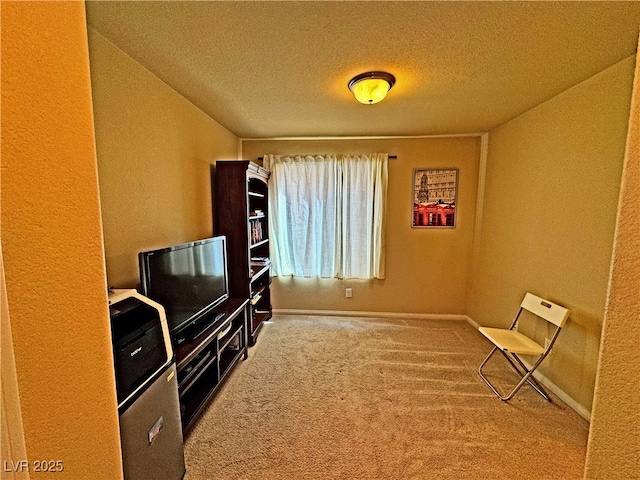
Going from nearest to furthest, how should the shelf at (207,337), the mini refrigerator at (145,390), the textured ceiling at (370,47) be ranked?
the mini refrigerator at (145,390) → the textured ceiling at (370,47) → the shelf at (207,337)

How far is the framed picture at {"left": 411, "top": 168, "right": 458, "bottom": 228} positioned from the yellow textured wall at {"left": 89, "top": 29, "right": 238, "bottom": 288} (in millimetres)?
2478

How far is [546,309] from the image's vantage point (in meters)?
2.10

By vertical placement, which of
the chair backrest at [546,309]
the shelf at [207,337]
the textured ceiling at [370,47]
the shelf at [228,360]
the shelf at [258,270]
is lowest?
the shelf at [228,360]

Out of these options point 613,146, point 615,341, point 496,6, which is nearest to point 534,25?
point 496,6

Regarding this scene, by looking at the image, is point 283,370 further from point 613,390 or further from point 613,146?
point 613,146

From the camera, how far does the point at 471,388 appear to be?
84.5 inches

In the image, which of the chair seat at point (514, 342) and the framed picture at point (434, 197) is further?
the framed picture at point (434, 197)

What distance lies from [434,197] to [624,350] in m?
3.06

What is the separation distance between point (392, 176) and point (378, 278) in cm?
130

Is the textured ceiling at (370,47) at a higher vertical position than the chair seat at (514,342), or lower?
higher

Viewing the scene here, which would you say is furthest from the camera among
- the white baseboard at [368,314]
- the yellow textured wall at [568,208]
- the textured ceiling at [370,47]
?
the white baseboard at [368,314]

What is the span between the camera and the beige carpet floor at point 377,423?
1.49m

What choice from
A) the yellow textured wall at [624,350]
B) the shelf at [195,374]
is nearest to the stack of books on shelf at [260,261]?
the shelf at [195,374]

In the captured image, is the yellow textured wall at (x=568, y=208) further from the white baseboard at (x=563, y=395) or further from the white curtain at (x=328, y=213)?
the white curtain at (x=328, y=213)
